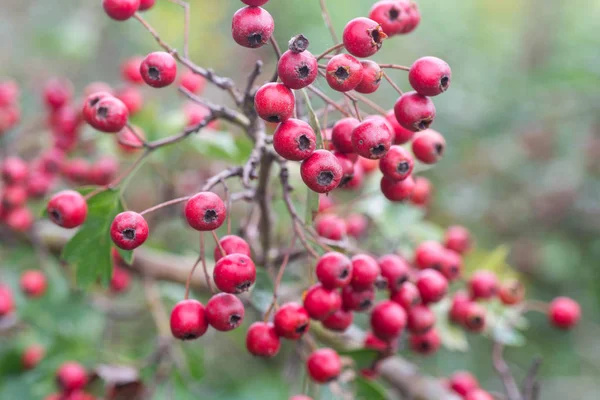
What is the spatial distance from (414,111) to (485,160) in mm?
2641

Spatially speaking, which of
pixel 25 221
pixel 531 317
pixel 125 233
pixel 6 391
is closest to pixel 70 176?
pixel 25 221

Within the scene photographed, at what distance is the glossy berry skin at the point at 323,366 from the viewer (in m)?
1.60

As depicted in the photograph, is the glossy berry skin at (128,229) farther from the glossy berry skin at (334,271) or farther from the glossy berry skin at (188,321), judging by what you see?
the glossy berry skin at (334,271)

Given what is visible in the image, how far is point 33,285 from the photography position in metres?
2.54

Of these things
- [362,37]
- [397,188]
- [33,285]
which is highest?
[362,37]

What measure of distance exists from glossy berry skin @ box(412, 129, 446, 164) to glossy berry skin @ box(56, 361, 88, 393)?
1507mm

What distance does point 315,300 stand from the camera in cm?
145

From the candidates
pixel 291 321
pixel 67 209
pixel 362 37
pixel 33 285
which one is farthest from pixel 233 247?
pixel 33 285

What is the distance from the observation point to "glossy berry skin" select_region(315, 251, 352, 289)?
1430mm

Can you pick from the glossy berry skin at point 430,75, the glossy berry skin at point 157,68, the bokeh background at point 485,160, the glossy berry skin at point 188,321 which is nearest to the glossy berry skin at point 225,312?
the glossy berry skin at point 188,321

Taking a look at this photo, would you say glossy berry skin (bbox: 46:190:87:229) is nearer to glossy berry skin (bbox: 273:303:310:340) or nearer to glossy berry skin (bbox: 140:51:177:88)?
glossy berry skin (bbox: 140:51:177:88)

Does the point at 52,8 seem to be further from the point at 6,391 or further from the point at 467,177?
the point at 467,177

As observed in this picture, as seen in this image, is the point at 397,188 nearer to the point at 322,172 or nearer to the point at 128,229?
the point at 322,172

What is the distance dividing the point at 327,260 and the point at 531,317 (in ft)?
8.19
